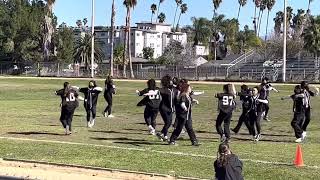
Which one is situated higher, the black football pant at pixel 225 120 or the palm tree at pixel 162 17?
the palm tree at pixel 162 17

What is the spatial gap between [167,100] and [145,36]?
5519 inches

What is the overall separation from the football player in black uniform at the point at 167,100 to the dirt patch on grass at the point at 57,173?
4.83 meters

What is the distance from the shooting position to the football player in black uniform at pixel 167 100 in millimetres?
15875

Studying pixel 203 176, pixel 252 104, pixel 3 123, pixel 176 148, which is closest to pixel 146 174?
pixel 203 176

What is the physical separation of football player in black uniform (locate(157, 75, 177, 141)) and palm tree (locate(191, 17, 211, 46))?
114798 mm

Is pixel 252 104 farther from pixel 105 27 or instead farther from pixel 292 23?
pixel 105 27

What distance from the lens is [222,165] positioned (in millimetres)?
8180

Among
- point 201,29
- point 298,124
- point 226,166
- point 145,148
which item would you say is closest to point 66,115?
point 145,148

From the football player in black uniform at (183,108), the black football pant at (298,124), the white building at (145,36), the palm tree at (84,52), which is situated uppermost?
the white building at (145,36)

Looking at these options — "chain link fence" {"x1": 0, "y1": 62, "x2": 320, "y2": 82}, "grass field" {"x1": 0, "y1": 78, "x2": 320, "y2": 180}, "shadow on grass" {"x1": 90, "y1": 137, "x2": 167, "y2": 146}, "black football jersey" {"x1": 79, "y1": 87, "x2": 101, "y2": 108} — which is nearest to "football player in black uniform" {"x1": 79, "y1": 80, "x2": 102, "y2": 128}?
"black football jersey" {"x1": 79, "y1": 87, "x2": 101, "y2": 108}

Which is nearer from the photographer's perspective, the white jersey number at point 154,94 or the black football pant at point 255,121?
the white jersey number at point 154,94

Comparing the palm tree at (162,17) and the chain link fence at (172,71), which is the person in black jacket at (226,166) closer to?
the chain link fence at (172,71)

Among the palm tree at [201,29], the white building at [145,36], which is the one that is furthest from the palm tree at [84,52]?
the white building at [145,36]

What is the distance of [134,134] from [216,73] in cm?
6339
